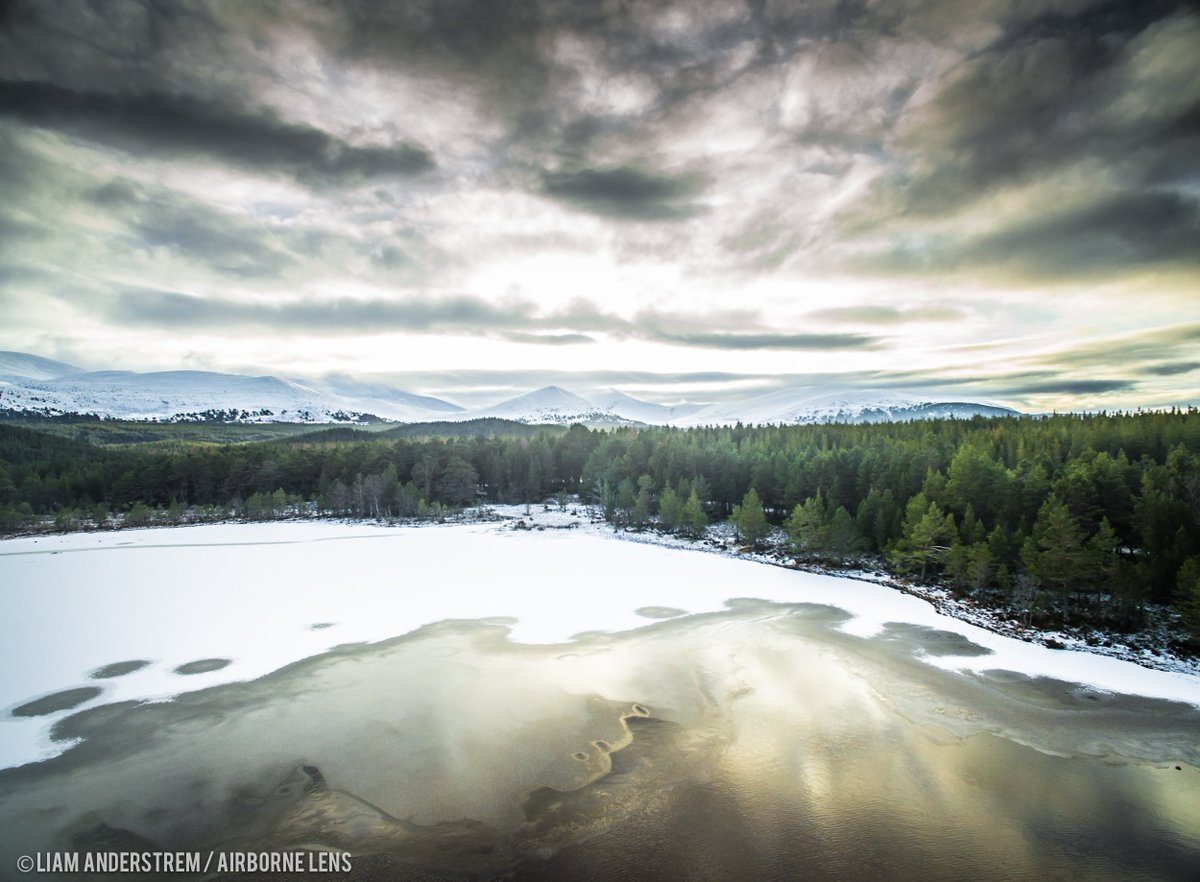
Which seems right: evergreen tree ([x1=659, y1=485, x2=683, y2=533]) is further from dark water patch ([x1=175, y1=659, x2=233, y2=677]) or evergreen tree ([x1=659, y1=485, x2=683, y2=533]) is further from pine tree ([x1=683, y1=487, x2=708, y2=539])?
dark water patch ([x1=175, y1=659, x2=233, y2=677])

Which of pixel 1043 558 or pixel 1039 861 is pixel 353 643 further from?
pixel 1043 558

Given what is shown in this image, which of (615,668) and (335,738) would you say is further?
(615,668)

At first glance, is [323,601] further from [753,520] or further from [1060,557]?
[1060,557]

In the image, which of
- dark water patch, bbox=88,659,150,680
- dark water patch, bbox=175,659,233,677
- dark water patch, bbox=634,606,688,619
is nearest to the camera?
dark water patch, bbox=88,659,150,680

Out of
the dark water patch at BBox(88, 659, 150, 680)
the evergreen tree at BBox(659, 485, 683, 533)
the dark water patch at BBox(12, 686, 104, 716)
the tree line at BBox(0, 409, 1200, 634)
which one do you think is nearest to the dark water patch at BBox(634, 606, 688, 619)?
the tree line at BBox(0, 409, 1200, 634)

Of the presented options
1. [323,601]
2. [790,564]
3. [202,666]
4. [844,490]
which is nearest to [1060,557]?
[790,564]

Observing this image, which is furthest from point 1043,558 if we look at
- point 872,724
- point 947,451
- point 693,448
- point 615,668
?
point 693,448

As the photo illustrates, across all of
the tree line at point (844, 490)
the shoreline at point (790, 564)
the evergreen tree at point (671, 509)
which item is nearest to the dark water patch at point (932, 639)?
the shoreline at point (790, 564)
